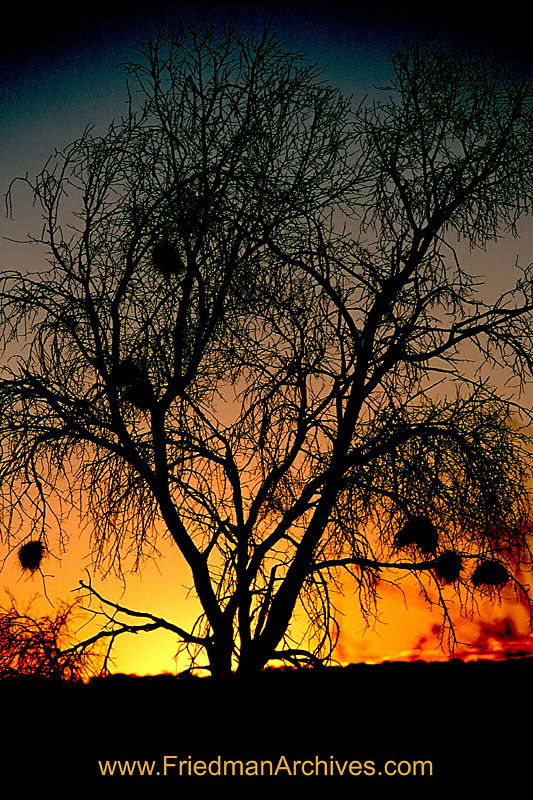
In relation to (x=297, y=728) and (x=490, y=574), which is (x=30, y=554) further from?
(x=490, y=574)

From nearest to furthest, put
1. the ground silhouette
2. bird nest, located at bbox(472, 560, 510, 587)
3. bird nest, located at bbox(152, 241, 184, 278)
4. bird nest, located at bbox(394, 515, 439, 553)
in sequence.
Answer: the ground silhouette < bird nest, located at bbox(472, 560, 510, 587) < bird nest, located at bbox(394, 515, 439, 553) < bird nest, located at bbox(152, 241, 184, 278)

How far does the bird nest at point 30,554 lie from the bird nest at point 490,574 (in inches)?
114

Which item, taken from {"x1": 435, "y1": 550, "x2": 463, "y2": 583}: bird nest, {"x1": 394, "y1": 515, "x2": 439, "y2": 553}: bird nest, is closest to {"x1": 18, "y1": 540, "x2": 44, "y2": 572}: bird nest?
{"x1": 394, "y1": 515, "x2": 439, "y2": 553}: bird nest

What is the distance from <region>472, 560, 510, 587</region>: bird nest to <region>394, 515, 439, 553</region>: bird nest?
0.33 m

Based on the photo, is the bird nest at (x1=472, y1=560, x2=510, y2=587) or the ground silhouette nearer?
the ground silhouette

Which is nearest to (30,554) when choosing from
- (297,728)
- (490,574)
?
(297,728)

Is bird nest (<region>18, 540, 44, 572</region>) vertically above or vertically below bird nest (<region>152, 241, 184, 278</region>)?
below

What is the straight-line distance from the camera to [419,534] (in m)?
5.62

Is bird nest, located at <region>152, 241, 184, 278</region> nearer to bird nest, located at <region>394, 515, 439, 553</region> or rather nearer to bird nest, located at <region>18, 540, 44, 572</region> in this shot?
bird nest, located at <region>18, 540, 44, 572</region>

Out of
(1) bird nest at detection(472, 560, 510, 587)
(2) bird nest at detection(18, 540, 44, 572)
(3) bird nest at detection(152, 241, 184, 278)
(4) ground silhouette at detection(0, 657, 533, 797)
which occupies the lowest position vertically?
→ (4) ground silhouette at detection(0, 657, 533, 797)

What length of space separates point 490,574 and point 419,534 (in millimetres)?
522

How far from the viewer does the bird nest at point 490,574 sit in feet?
18.1

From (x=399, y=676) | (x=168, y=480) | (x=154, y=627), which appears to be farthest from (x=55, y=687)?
(x=399, y=676)

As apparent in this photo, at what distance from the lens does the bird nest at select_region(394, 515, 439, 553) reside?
18.4ft
